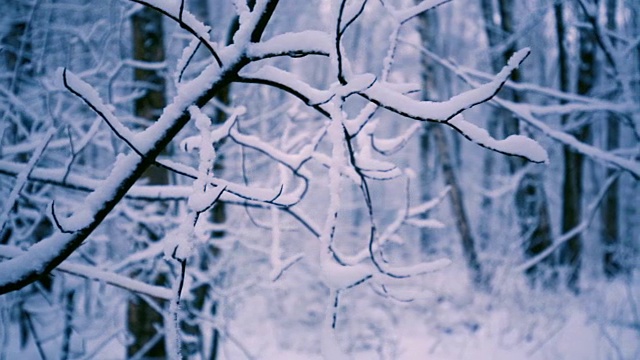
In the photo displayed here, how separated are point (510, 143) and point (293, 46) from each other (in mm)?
552

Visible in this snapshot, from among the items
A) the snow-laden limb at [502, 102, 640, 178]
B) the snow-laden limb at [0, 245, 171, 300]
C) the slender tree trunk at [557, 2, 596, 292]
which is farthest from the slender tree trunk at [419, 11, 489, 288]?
the snow-laden limb at [0, 245, 171, 300]

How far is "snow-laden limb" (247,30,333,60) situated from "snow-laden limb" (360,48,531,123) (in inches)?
6.4

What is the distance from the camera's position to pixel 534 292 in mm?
6168

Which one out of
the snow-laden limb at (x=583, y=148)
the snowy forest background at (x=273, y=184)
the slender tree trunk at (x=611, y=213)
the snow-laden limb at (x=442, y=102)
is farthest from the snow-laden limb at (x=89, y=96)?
the slender tree trunk at (x=611, y=213)

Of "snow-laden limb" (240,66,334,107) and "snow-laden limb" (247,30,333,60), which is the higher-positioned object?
"snow-laden limb" (247,30,333,60)

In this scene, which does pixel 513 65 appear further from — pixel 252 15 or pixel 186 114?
pixel 186 114

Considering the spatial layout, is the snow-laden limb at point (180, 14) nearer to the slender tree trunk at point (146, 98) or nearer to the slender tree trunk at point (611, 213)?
the slender tree trunk at point (146, 98)

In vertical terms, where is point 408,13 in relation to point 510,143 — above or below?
above

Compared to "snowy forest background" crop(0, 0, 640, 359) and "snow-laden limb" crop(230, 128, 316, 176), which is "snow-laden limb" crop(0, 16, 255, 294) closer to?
"snowy forest background" crop(0, 0, 640, 359)

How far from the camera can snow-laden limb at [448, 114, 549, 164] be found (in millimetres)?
930

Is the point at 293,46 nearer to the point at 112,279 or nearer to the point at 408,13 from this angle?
the point at 408,13

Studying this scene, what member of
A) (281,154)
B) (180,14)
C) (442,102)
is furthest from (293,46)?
(281,154)

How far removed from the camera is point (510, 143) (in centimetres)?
95

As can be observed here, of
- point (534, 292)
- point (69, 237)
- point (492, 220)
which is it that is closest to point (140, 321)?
point (69, 237)
